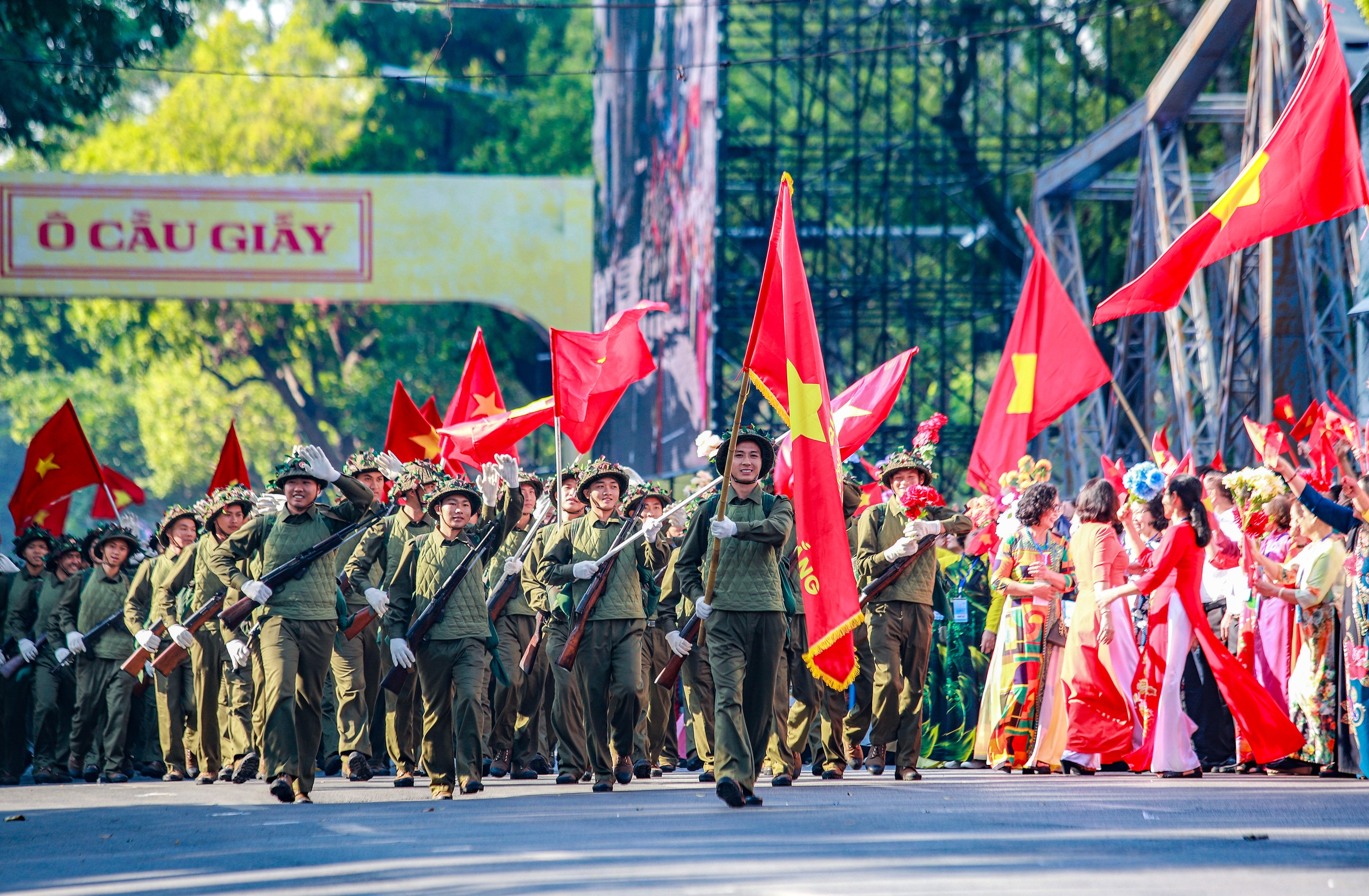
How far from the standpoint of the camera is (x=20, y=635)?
543 inches

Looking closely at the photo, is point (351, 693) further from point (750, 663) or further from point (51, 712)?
point (750, 663)

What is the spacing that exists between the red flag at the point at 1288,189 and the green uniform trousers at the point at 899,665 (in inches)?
86.6

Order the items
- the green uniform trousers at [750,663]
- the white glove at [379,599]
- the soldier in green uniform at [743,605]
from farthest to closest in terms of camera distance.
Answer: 1. the white glove at [379,599]
2. the green uniform trousers at [750,663]
3. the soldier in green uniform at [743,605]

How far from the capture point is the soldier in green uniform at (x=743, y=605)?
8695mm

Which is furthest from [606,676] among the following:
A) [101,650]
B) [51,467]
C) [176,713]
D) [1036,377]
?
[51,467]

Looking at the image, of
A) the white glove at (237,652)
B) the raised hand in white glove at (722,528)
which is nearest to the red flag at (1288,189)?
the raised hand in white glove at (722,528)

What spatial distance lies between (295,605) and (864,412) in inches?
175

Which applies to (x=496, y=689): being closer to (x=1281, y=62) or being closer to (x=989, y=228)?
(x=1281, y=62)

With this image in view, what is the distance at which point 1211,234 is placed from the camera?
10148 millimetres

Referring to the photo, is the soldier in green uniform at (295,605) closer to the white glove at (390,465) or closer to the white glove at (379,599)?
the white glove at (379,599)

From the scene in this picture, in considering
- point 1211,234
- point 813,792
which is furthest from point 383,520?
point 1211,234

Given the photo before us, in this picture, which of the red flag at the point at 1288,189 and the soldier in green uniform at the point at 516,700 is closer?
the red flag at the point at 1288,189

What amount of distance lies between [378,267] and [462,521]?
14.4 m

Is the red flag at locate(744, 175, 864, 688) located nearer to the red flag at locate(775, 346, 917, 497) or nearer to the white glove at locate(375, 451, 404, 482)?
the red flag at locate(775, 346, 917, 497)
